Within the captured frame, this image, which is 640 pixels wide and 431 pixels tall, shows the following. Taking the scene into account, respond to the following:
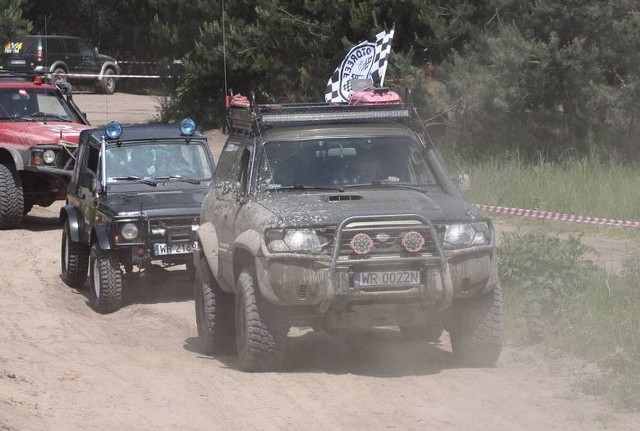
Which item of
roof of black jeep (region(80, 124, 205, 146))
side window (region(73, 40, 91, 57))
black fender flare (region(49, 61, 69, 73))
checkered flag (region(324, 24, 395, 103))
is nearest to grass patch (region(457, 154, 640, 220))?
checkered flag (region(324, 24, 395, 103))

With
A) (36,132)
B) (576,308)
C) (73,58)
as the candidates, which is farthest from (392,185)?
(73,58)

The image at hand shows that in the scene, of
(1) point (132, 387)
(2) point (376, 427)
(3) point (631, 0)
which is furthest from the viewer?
(3) point (631, 0)

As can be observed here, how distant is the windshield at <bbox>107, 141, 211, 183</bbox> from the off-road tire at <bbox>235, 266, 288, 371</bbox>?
460cm

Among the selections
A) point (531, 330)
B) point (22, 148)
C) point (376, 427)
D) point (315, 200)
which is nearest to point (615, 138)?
point (22, 148)

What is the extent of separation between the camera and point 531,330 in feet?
31.4

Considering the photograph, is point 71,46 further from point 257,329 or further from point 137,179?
point 257,329

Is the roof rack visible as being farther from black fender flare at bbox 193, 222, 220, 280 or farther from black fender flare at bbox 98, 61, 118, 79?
black fender flare at bbox 98, 61, 118, 79

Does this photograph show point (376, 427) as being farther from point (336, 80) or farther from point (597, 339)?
point (336, 80)

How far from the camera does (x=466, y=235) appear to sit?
8.12 metres

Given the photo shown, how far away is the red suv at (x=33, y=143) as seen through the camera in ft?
54.7

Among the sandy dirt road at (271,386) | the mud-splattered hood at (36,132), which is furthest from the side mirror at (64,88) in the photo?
the sandy dirt road at (271,386)

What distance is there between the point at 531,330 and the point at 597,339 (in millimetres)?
777

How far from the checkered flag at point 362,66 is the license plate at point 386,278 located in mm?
9892

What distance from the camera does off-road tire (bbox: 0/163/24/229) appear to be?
1672 cm
